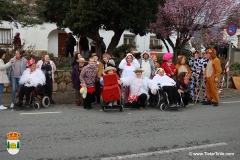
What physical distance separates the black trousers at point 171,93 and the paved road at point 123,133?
38 cm

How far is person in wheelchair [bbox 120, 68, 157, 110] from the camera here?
892cm

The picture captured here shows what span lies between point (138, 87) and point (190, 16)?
277 inches

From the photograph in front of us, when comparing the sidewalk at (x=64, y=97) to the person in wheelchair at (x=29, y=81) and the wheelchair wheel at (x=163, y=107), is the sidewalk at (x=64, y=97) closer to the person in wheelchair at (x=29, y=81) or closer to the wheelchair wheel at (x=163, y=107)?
the person in wheelchair at (x=29, y=81)

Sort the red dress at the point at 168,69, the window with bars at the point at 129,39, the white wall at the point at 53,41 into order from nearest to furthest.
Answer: the red dress at the point at 168,69 < the white wall at the point at 53,41 < the window with bars at the point at 129,39

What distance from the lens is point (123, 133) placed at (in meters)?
6.29

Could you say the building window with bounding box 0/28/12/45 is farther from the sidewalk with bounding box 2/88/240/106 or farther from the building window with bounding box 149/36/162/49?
the building window with bounding box 149/36/162/49

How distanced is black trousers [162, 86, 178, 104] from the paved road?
14.9 inches

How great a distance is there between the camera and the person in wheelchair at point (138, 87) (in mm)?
8922

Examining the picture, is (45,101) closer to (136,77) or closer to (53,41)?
(136,77)

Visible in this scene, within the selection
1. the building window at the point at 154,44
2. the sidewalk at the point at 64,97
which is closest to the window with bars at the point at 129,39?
the building window at the point at 154,44

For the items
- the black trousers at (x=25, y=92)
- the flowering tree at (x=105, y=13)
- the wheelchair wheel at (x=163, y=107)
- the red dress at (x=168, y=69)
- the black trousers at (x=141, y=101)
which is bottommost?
the wheelchair wheel at (x=163, y=107)

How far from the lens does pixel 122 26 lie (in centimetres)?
1173

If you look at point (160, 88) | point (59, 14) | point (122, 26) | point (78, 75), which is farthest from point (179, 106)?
point (59, 14)

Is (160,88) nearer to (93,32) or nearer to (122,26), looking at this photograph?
(122,26)
